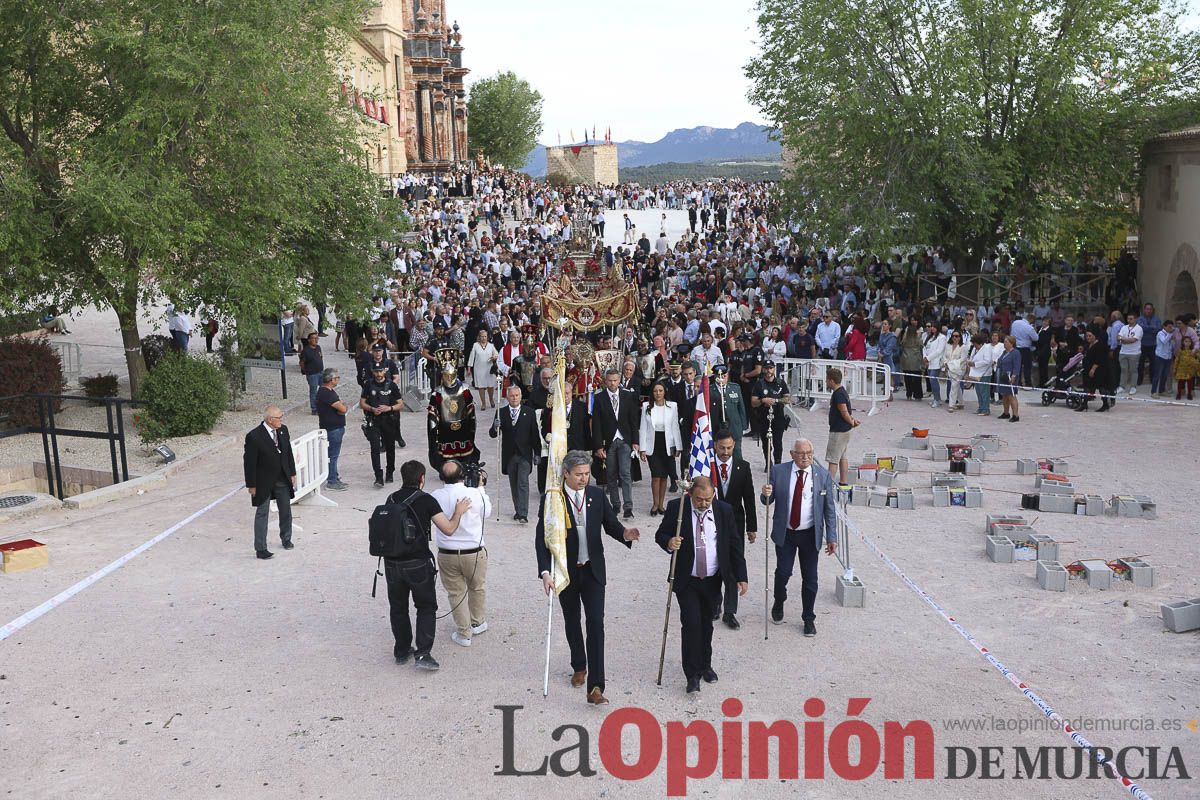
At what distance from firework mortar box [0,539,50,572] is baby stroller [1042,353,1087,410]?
48.9 feet

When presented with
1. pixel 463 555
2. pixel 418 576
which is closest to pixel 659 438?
pixel 463 555

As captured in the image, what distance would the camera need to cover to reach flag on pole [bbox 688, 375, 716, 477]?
10188 mm

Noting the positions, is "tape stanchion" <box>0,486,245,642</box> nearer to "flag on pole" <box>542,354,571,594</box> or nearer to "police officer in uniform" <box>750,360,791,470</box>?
"flag on pole" <box>542,354,571,594</box>

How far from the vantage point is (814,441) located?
17141 mm

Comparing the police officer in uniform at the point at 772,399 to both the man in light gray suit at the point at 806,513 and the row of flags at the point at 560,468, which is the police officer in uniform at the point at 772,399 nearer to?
the row of flags at the point at 560,468

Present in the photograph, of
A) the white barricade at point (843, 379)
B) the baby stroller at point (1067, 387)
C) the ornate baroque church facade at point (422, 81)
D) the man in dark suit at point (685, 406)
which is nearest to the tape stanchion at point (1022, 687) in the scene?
the man in dark suit at point (685, 406)

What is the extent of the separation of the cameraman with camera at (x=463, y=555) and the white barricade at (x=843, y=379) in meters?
11.3

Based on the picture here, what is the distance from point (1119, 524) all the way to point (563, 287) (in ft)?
46.4

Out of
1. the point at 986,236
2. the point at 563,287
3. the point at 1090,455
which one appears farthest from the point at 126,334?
the point at 986,236

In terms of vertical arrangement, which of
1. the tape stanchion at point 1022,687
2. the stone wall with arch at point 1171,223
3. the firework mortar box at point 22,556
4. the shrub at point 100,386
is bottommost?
the tape stanchion at point 1022,687

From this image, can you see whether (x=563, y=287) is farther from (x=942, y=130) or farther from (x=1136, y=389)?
(x=1136, y=389)

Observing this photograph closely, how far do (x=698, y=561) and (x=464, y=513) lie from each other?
179 centimetres

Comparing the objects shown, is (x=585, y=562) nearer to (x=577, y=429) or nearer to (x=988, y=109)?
(x=577, y=429)

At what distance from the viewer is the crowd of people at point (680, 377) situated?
845 centimetres
